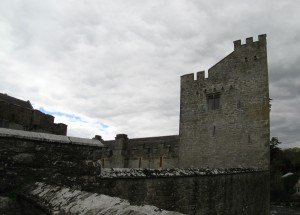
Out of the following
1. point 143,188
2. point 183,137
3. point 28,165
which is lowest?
point 143,188

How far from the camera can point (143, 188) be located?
6664 millimetres

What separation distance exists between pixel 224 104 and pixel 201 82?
2.22 metres

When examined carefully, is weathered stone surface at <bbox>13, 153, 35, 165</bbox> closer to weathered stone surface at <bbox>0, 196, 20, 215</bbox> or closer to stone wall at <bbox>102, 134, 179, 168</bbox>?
weathered stone surface at <bbox>0, 196, 20, 215</bbox>

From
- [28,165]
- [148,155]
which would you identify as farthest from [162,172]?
[148,155]

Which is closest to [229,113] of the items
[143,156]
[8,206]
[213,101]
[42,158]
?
[213,101]

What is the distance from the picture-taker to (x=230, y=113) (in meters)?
17.4

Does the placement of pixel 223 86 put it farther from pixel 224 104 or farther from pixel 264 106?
pixel 264 106

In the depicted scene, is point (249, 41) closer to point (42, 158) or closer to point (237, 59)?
point (237, 59)

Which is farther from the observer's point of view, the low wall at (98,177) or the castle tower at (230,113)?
the castle tower at (230,113)

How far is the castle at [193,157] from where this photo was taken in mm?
3962

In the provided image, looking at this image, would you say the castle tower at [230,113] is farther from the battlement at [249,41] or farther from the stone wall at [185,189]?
the stone wall at [185,189]

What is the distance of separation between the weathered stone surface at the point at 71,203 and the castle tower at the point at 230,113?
46.0 ft

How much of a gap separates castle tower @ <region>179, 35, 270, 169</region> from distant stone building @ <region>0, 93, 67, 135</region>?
838 centimetres

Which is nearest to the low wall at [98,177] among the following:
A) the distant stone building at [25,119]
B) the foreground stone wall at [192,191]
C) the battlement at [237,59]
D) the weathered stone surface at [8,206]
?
the foreground stone wall at [192,191]
